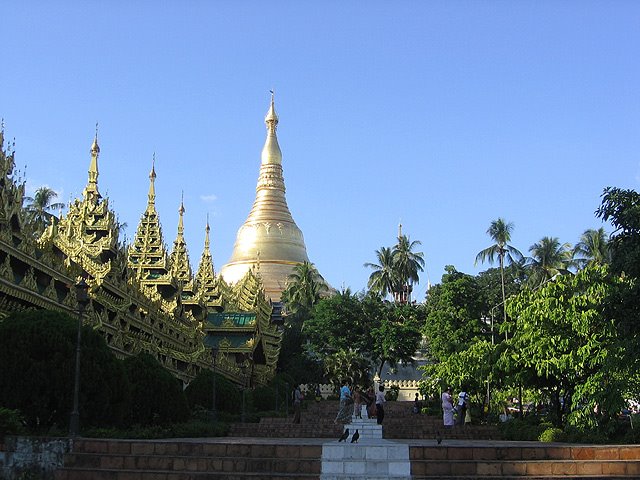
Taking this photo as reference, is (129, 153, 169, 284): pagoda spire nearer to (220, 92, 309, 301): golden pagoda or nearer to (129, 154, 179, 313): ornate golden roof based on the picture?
(129, 154, 179, 313): ornate golden roof

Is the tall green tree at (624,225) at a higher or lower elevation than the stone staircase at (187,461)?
higher

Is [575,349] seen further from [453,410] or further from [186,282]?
[186,282]

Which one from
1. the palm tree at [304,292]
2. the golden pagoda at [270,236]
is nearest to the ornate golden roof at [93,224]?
the palm tree at [304,292]

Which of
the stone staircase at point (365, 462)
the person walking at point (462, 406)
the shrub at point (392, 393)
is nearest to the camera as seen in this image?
the stone staircase at point (365, 462)

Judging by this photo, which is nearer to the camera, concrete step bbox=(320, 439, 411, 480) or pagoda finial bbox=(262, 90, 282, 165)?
concrete step bbox=(320, 439, 411, 480)

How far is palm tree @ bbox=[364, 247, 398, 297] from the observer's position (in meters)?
75.8

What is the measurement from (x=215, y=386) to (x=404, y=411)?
59.6ft

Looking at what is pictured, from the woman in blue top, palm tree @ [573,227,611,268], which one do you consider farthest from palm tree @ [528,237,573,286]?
the woman in blue top

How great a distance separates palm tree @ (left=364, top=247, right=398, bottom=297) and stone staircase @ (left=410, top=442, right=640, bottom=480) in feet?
192

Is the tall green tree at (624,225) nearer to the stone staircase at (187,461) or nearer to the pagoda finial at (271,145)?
the stone staircase at (187,461)

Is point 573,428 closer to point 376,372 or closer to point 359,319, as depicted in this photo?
point 359,319

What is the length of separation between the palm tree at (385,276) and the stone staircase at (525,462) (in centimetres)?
5860

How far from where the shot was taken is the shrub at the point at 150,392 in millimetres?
26328

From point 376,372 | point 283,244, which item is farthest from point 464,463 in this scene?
point 283,244
